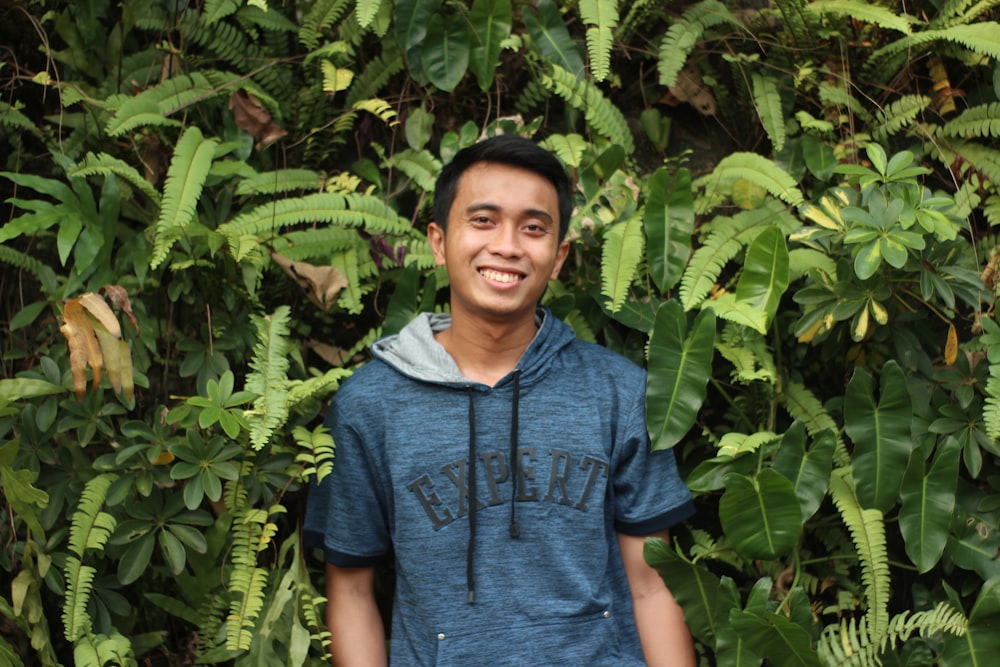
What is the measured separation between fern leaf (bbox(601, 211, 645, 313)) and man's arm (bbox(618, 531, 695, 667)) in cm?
69

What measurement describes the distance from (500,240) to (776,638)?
124cm

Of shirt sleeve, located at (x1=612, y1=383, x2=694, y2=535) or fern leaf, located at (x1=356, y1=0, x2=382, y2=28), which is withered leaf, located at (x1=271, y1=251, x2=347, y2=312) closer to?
fern leaf, located at (x1=356, y1=0, x2=382, y2=28)

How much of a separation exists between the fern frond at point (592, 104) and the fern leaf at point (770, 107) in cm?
45

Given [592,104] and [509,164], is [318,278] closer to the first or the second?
[509,164]

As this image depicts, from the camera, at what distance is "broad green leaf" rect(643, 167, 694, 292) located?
2693 mm

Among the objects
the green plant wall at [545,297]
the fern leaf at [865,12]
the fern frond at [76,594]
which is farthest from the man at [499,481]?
the fern leaf at [865,12]

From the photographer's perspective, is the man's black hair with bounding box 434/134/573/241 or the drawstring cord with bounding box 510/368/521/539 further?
the man's black hair with bounding box 434/134/573/241

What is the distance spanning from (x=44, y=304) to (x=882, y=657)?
2.64m

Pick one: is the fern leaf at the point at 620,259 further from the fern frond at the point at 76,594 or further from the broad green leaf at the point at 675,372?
the fern frond at the point at 76,594

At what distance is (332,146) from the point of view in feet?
10.9

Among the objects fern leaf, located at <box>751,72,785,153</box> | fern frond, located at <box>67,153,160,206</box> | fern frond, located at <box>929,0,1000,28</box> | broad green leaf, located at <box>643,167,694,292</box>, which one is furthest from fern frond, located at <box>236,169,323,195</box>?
fern frond, located at <box>929,0,1000,28</box>

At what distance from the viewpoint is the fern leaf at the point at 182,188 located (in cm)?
262

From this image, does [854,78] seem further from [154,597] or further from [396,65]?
[154,597]

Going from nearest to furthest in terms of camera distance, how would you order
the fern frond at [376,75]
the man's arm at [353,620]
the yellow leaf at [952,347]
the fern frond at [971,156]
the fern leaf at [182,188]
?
the man's arm at [353,620]
the fern leaf at [182,188]
the yellow leaf at [952,347]
the fern frond at [971,156]
the fern frond at [376,75]
